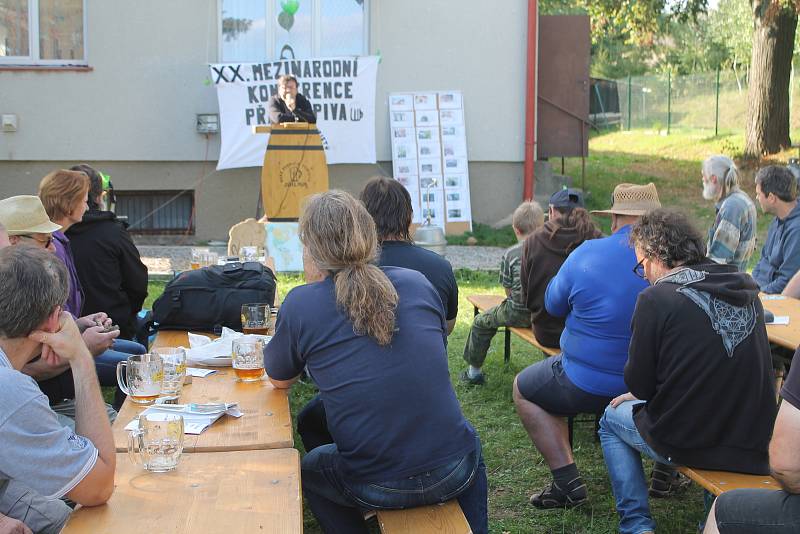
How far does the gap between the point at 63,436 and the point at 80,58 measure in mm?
10637

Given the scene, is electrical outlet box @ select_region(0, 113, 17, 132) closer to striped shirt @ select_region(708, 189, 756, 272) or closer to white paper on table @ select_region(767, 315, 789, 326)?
striped shirt @ select_region(708, 189, 756, 272)

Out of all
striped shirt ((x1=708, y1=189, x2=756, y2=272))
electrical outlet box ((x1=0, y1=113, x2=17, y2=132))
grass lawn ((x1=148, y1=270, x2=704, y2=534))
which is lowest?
grass lawn ((x1=148, y1=270, x2=704, y2=534))

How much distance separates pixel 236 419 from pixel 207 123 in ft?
30.9

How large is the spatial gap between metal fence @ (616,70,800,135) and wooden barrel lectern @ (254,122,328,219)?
15.8 metres

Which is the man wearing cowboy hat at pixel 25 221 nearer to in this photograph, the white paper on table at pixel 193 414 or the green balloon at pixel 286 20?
the white paper on table at pixel 193 414

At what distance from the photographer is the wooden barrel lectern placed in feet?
34.4

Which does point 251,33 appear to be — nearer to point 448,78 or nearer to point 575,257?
point 448,78

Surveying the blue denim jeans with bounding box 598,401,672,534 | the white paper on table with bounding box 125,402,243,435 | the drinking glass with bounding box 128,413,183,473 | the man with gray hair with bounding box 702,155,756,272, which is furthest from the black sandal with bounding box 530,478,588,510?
the man with gray hair with bounding box 702,155,756,272

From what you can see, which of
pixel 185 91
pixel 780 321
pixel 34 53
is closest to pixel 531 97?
pixel 185 91

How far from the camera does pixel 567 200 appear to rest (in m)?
5.20

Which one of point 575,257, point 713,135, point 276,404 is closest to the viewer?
point 276,404

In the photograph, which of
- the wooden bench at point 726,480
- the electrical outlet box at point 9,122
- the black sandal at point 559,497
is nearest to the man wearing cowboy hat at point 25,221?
the black sandal at point 559,497

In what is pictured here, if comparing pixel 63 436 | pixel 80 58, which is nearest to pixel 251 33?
pixel 80 58

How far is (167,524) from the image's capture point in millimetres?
2320
